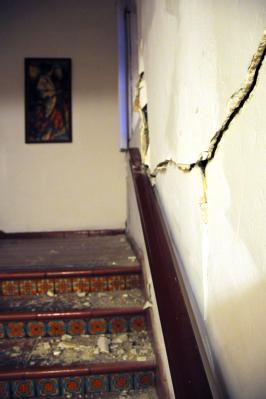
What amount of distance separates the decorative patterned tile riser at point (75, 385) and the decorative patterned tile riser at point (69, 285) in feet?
2.18

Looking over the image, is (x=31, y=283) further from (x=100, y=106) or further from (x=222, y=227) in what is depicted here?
(x=100, y=106)

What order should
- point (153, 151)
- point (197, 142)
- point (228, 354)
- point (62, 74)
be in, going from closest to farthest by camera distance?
point (228, 354)
point (197, 142)
point (153, 151)
point (62, 74)

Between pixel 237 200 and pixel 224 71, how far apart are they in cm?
28

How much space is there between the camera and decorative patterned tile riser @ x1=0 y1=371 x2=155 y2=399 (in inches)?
55.9

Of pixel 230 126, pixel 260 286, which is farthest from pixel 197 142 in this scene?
pixel 260 286

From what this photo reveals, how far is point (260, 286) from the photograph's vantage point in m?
0.59

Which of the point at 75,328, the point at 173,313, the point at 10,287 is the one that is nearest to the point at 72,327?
the point at 75,328

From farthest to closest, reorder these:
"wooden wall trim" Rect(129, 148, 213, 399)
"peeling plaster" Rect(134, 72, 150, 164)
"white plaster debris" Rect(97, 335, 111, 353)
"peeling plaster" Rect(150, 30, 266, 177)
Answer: "peeling plaster" Rect(134, 72, 150, 164)
"white plaster debris" Rect(97, 335, 111, 353)
"wooden wall trim" Rect(129, 148, 213, 399)
"peeling plaster" Rect(150, 30, 266, 177)

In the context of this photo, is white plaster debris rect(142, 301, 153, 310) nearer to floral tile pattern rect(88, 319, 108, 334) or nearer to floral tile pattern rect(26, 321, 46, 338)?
floral tile pattern rect(88, 319, 108, 334)

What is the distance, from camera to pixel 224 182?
28.8 inches

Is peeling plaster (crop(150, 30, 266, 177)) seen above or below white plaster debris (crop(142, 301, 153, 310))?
above

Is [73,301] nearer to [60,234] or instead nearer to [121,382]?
[121,382]

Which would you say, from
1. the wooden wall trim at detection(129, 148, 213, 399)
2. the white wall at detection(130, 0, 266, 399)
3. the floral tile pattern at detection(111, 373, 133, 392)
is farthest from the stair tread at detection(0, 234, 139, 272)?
the white wall at detection(130, 0, 266, 399)

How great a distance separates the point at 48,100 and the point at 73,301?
2650mm
